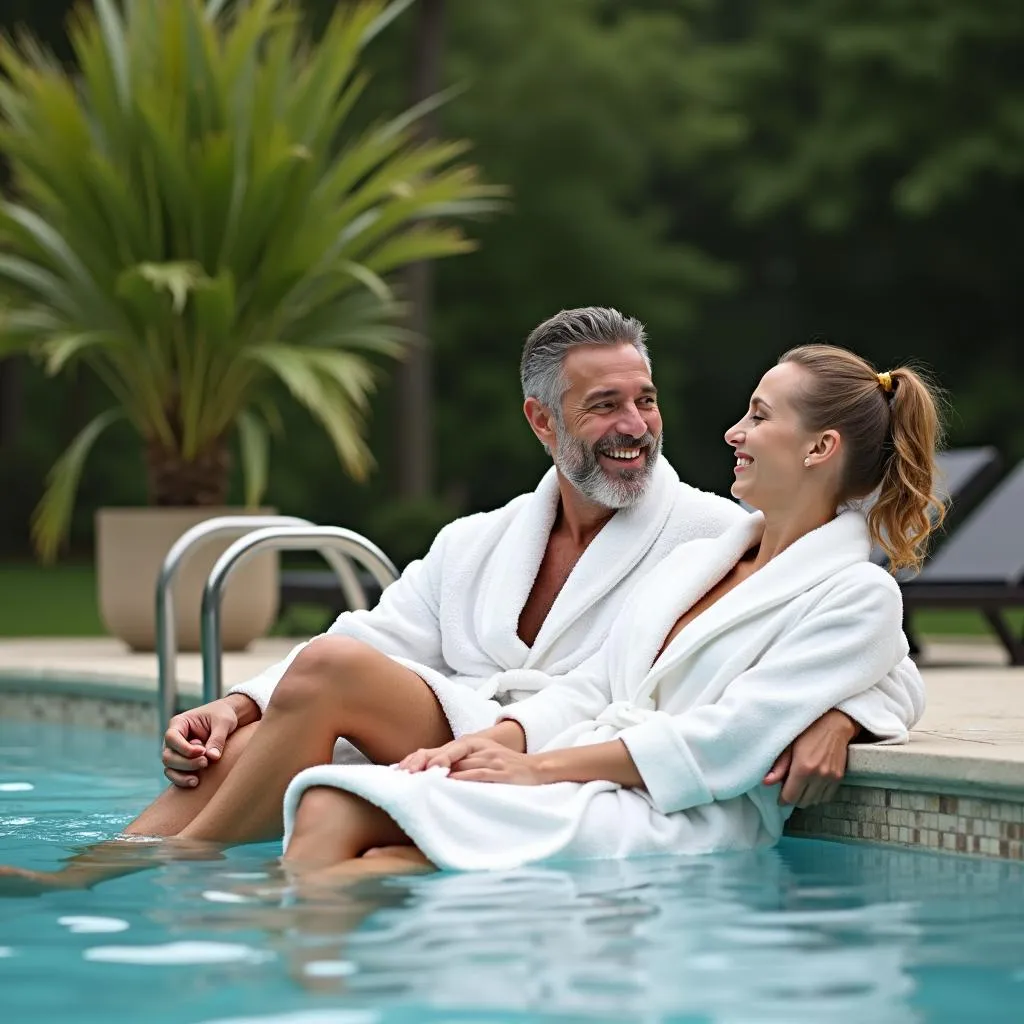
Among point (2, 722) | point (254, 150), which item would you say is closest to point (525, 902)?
point (2, 722)

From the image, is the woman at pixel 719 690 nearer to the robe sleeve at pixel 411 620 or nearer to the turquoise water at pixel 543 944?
the turquoise water at pixel 543 944

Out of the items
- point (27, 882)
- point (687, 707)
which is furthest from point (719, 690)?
point (27, 882)

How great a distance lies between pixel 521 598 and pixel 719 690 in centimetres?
64

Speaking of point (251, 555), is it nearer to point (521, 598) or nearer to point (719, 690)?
point (521, 598)

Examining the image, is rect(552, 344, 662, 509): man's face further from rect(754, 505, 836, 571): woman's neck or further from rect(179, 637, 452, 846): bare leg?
rect(179, 637, 452, 846): bare leg

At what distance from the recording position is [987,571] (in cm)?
862

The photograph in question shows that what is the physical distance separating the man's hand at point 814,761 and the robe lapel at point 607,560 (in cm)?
64

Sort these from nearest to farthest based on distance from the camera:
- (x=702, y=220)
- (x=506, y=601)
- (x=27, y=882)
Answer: (x=27, y=882), (x=506, y=601), (x=702, y=220)

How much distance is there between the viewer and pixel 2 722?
7.69 metres

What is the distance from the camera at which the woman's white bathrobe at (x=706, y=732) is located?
12.0 feet

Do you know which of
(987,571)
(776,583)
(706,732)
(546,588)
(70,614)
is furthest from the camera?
(70,614)

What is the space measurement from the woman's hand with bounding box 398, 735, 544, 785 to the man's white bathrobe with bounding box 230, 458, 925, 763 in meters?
0.29

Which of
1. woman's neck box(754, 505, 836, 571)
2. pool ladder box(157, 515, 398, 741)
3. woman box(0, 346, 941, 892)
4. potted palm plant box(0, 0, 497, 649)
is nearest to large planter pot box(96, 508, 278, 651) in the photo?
potted palm plant box(0, 0, 497, 649)

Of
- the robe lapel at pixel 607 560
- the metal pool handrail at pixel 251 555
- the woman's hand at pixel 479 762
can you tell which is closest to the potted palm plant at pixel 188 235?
the metal pool handrail at pixel 251 555
